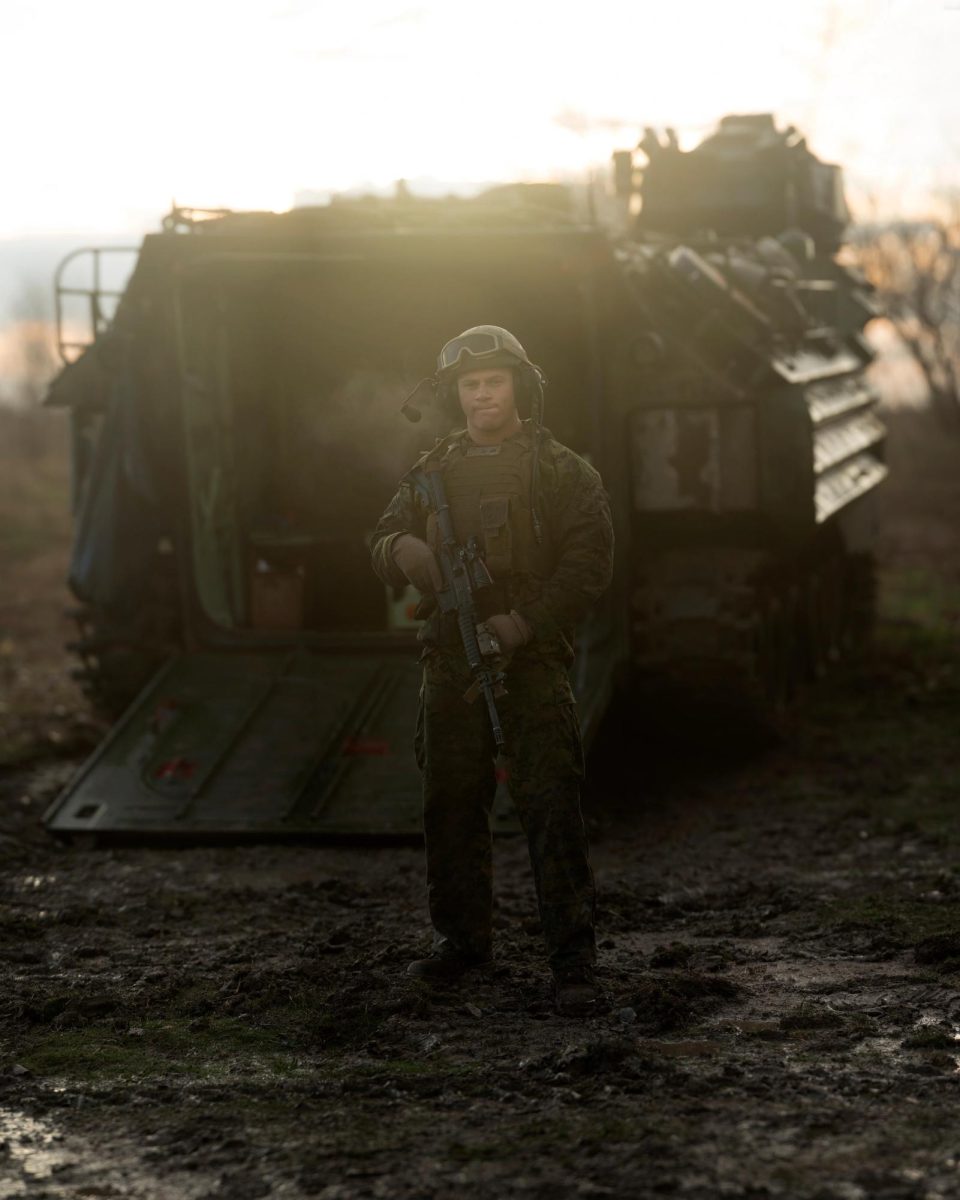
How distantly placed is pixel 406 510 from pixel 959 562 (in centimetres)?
1486

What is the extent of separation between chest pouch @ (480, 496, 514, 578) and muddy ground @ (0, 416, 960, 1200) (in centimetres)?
117

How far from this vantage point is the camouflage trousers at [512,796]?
529 centimetres

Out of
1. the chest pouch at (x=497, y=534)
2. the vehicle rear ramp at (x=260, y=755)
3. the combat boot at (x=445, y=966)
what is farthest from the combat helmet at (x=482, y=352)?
the vehicle rear ramp at (x=260, y=755)

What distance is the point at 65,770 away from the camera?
32.8ft

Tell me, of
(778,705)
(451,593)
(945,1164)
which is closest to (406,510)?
(451,593)

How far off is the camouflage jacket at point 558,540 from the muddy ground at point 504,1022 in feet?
3.32

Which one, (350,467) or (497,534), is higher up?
(497,534)

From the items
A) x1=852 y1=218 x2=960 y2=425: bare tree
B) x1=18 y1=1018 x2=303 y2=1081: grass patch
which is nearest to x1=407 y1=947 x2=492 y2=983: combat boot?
x1=18 y1=1018 x2=303 y2=1081: grass patch

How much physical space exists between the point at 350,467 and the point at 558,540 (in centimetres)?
441

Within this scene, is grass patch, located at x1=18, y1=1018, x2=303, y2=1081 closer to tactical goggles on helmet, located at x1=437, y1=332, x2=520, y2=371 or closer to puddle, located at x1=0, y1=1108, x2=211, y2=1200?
puddle, located at x1=0, y1=1108, x2=211, y2=1200

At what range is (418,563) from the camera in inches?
213

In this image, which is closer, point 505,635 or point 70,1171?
point 70,1171

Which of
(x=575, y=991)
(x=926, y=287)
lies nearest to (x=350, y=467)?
(x=575, y=991)

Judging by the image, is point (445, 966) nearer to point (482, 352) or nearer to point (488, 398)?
point (488, 398)
